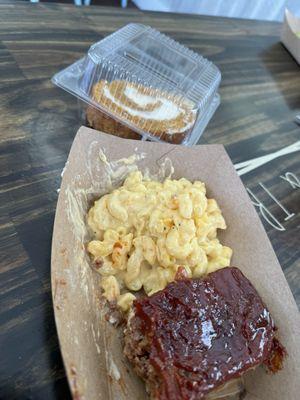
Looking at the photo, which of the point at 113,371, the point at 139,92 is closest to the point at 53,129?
the point at 139,92

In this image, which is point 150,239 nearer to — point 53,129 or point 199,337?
point 199,337

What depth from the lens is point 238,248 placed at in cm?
118

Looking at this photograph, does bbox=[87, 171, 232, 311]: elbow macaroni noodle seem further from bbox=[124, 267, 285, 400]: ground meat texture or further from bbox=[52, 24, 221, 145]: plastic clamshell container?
bbox=[52, 24, 221, 145]: plastic clamshell container

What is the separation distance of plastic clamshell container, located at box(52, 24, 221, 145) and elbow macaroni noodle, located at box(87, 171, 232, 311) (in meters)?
0.32

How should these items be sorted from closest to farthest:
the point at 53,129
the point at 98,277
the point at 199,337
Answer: the point at 199,337, the point at 98,277, the point at 53,129

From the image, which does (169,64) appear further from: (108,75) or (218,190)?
(218,190)

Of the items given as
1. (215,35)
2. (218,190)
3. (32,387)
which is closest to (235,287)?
(218,190)

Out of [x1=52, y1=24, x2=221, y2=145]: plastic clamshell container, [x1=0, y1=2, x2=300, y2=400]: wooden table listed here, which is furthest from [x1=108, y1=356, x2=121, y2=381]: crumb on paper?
[x1=52, y1=24, x2=221, y2=145]: plastic clamshell container

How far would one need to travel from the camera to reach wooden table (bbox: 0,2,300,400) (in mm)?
880

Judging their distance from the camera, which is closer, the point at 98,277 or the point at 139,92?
the point at 98,277

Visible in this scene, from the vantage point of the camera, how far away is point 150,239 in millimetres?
1100

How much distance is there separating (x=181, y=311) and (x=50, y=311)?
32 cm

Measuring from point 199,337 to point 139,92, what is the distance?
91 cm

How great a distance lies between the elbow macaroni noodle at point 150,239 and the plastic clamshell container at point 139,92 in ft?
1.03
